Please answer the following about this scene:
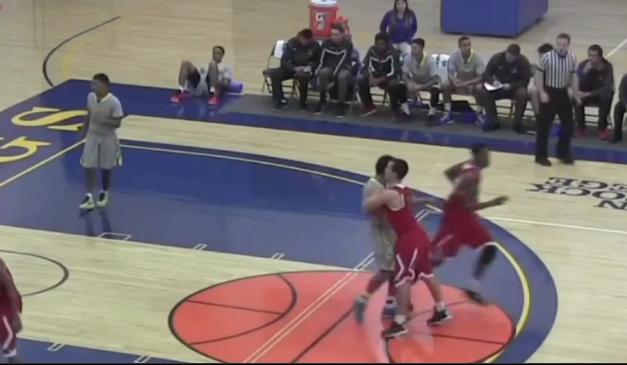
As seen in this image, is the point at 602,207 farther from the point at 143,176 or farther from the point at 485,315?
the point at 143,176

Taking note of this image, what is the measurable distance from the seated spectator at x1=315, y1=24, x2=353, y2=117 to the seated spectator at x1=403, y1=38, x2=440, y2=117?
911 mm

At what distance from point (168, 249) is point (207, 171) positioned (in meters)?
3.18

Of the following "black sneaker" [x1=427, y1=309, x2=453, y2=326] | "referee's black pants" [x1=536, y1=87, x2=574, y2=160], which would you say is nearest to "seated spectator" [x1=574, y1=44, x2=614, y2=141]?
"referee's black pants" [x1=536, y1=87, x2=574, y2=160]

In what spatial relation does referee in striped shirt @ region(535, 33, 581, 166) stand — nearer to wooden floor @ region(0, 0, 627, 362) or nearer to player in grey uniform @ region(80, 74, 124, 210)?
wooden floor @ region(0, 0, 627, 362)

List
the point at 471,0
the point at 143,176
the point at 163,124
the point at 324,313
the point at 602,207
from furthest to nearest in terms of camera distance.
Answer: the point at 471,0, the point at 163,124, the point at 143,176, the point at 602,207, the point at 324,313

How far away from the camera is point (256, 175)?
1848 cm

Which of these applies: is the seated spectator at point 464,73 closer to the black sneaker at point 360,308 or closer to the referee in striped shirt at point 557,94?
the referee in striped shirt at point 557,94

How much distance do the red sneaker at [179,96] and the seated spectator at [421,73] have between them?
3.75 m

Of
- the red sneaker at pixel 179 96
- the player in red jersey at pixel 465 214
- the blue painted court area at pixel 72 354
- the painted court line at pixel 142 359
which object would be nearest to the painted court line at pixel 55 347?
the blue painted court area at pixel 72 354

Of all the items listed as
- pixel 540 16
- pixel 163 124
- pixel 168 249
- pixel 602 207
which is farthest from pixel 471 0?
pixel 168 249

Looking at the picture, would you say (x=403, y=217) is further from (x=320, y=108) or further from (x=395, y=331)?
(x=320, y=108)

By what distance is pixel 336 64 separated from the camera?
21125 mm

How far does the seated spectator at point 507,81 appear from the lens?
20312mm

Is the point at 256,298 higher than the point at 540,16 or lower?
lower
